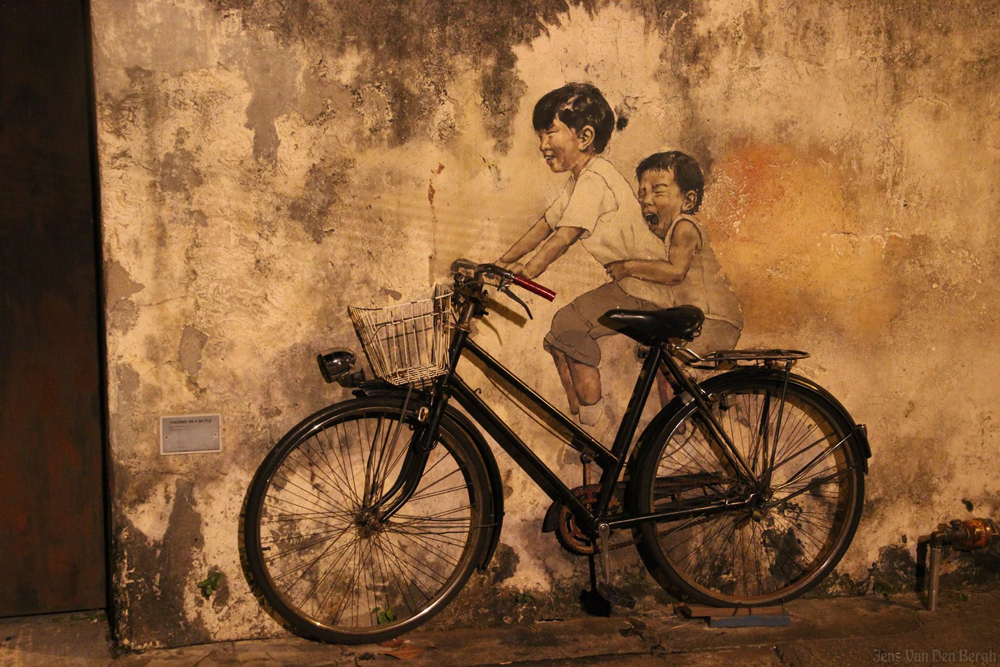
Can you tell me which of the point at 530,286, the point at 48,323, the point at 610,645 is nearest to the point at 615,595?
the point at 610,645

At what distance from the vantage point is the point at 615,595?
11.8 ft

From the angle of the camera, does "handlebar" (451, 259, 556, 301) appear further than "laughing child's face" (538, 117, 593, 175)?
No

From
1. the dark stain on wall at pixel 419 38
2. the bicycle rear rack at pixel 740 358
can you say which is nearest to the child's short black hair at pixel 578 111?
the dark stain on wall at pixel 419 38

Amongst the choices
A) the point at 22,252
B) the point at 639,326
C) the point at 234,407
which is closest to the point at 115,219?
the point at 22,252

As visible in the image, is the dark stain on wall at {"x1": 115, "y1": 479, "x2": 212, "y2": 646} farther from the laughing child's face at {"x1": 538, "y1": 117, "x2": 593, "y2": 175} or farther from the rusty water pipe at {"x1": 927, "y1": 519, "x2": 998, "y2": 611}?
the rusty water pipe at {"x1": 927, "y1": 519, "x2": 998, "y2": 611}

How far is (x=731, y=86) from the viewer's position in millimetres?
3760

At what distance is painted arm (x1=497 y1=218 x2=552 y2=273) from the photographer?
3.67m

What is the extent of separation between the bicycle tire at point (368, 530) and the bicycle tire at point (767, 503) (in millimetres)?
869

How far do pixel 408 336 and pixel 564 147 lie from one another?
1.17m

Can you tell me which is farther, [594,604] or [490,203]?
[594,604]

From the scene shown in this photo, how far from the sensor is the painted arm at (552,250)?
370cm

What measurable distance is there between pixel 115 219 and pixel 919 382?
13.3 ft

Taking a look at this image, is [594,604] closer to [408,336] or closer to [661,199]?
[408,336]

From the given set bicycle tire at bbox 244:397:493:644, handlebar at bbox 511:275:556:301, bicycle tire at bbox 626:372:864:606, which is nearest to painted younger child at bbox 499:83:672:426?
handlebar at bbox 511:275:556:301
